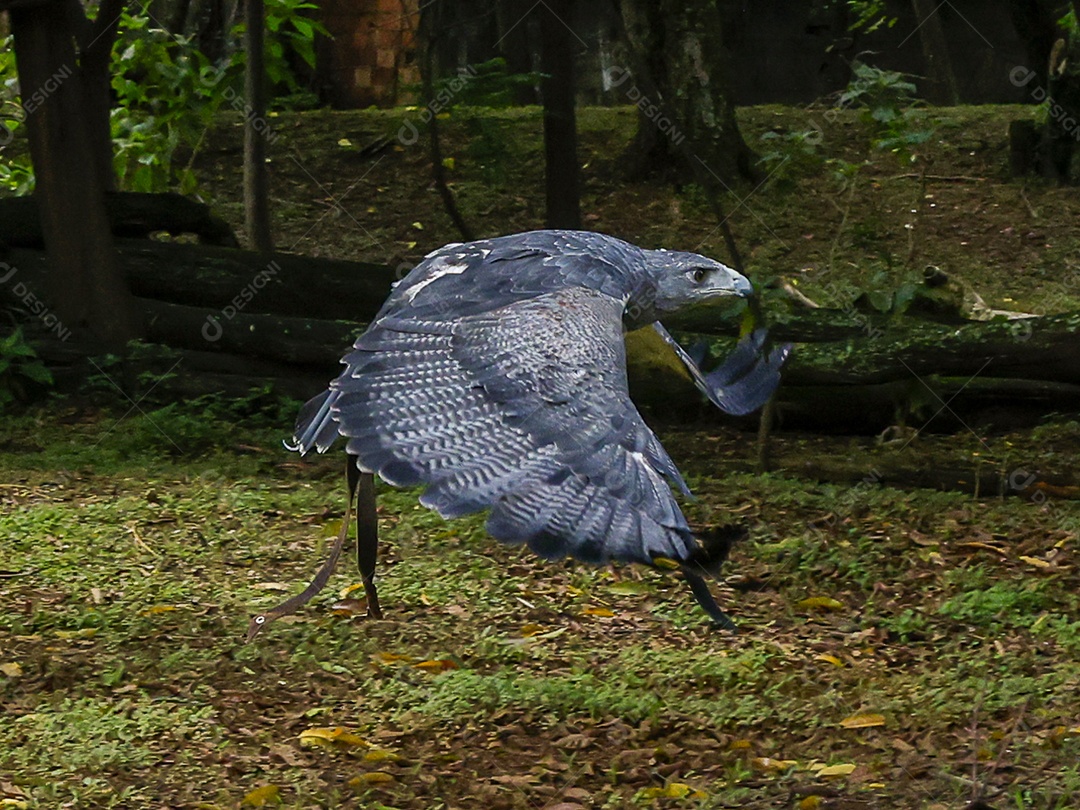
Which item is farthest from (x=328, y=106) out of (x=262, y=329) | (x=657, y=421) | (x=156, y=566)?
(x=156, y=566)

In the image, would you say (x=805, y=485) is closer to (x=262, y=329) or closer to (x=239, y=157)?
(x=262, y=329)

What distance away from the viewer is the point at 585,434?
3465 millimetres

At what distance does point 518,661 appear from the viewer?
4.89 meters

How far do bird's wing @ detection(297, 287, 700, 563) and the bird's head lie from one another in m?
0.56


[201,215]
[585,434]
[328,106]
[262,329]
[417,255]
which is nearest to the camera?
[585,434]

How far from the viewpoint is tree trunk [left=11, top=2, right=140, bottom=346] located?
315 inches

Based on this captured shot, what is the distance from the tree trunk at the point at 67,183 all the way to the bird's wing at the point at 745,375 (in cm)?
450

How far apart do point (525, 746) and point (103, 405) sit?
480 cm

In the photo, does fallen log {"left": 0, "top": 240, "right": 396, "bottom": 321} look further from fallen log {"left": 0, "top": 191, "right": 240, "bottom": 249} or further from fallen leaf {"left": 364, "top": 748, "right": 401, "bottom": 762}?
fallen leaf {"left": 364, "top": 748, "right": 401, "bottom": 762}

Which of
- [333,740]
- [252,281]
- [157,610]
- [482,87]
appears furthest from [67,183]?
[333,740]

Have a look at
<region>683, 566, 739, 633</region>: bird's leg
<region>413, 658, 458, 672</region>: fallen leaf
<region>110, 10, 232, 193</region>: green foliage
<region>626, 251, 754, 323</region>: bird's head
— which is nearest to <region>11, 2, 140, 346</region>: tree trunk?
<region>110, 10, 232, 193</region>: green foliage

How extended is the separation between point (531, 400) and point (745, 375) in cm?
145

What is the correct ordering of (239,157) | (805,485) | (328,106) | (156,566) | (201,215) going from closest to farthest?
(156,566), (805,485), (201,215), (239,157), (328,106)
